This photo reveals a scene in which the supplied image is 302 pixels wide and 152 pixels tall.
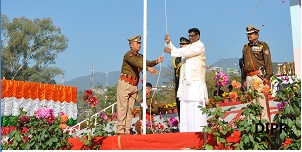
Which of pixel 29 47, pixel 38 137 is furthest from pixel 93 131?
pixel 29 47

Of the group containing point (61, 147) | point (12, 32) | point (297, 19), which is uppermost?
point (12, 32)

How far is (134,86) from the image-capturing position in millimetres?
5598

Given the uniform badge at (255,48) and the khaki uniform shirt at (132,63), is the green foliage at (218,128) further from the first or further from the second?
the khaki uniform shirt at (132,63)

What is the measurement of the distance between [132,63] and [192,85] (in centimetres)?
92

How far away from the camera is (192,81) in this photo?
506 centimetres

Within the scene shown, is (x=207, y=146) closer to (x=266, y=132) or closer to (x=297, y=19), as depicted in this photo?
(x=266, y=132)

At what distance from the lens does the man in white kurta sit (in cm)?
497

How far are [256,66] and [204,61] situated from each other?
25.4 inches

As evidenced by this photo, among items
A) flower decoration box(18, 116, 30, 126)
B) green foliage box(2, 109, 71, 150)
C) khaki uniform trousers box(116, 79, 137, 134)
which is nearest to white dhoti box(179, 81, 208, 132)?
khaki uniform trousers box(116, 79, 137, 134)

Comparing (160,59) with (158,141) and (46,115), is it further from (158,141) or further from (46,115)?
(46,115)

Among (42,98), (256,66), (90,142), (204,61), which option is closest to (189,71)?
(204,61)

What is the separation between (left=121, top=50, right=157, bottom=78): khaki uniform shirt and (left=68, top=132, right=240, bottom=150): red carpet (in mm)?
1347

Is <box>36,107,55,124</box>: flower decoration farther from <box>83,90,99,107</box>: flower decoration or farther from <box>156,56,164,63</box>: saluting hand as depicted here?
<box>156,56,164,63</box>: saluting hand

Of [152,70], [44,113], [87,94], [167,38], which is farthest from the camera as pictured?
[152,70]
